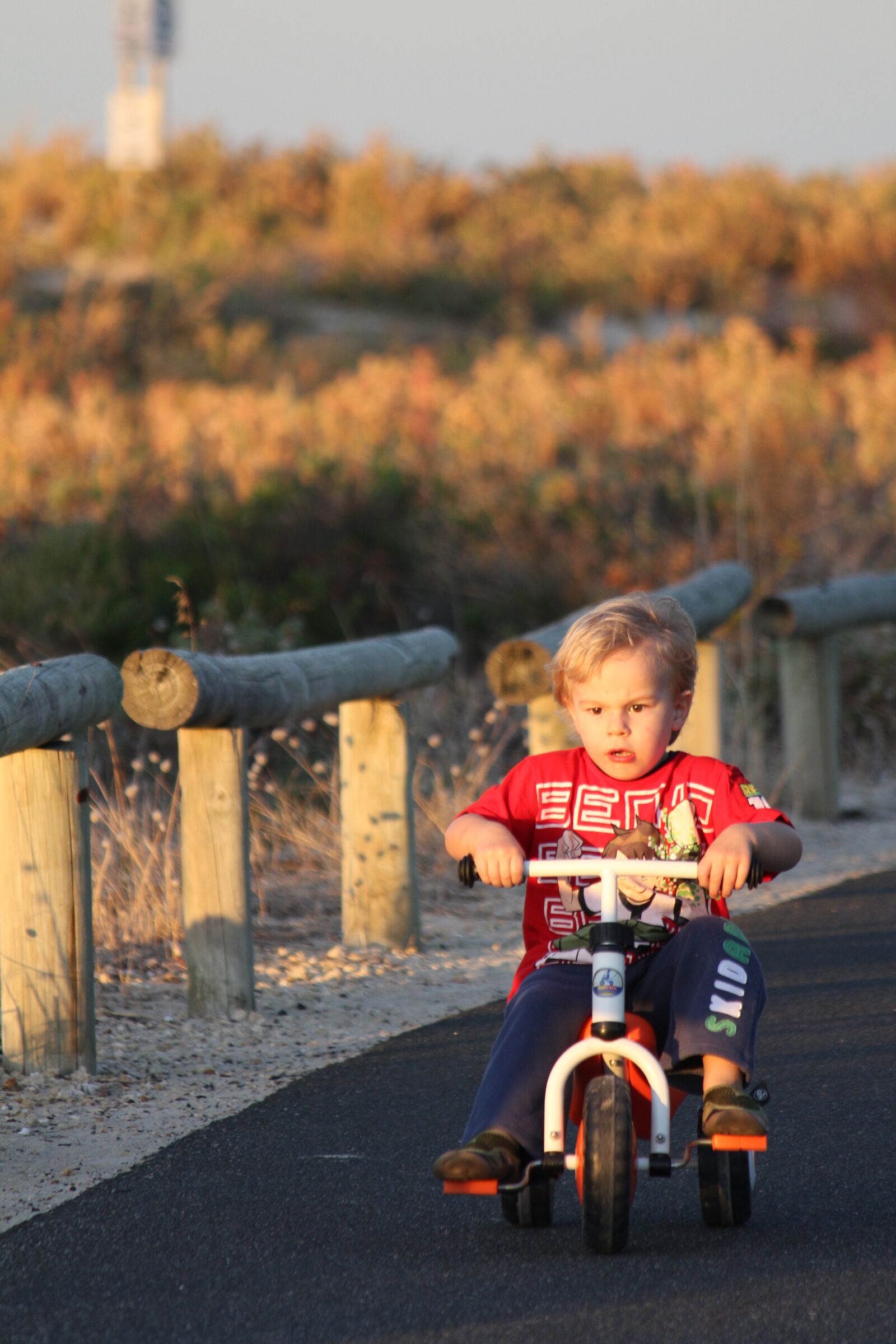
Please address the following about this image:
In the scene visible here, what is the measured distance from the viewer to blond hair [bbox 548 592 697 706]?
3.16 m

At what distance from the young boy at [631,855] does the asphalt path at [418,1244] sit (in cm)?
25

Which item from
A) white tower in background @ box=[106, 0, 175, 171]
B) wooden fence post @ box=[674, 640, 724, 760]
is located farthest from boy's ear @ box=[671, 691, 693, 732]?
white tower in background @ box=[106, 0, 175, 171]

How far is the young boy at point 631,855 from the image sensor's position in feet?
9.86

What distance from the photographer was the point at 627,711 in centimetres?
320

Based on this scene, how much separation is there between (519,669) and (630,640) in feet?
7.90

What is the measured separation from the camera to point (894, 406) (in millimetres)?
13656

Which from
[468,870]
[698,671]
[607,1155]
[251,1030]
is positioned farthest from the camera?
[698,671]

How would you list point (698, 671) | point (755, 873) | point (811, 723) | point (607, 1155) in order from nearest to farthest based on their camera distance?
1. point (607, 1155)
2. point (755, 873)
3. point (698, 671)
4. point (811, 723)

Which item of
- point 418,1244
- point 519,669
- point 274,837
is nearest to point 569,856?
point 418,1244

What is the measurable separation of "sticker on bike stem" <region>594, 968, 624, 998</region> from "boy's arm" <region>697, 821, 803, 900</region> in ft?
0.75

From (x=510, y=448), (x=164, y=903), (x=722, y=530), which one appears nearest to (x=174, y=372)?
(x=510, y=448)

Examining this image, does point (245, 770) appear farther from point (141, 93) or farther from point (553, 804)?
point (141, 93)

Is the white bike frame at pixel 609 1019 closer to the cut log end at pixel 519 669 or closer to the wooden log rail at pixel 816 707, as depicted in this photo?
the cut log end at pixel 519 669

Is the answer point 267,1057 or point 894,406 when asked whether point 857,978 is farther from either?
point 894,406
